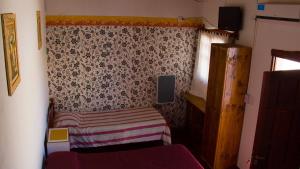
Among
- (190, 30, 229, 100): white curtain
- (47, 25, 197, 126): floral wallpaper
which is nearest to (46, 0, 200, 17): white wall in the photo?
(47, 25, 197, 126): floral wallpaper

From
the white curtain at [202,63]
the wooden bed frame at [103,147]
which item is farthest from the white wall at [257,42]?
the wooden bed frame at [103,147]

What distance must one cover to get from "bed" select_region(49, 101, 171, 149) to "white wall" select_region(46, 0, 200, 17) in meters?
1.63

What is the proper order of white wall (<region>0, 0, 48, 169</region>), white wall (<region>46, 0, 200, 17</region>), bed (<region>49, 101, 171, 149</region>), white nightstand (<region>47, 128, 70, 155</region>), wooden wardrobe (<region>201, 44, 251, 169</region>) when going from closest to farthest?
white wall (<region>0, 0, 48, 169</region>) < white nightstand (<region>47, 128, 70, 155</region>) < wooden wardrobe (<region>201, 44, 251, 169</region>) < bed (<region>49, 101, 171, 149</region>) < white wall (<region>46, 0, 200, 17</region>)

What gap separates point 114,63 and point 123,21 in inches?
28.3

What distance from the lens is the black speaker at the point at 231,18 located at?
3.86 metres

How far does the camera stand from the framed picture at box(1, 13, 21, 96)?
1.59 meters

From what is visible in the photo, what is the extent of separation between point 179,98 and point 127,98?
3.25ft

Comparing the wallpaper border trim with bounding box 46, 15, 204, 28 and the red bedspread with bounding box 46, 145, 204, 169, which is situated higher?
the wallpaper border trim with bounding box 46, 15, 204, 28

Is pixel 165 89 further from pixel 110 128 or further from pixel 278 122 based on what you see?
pixel 278 122

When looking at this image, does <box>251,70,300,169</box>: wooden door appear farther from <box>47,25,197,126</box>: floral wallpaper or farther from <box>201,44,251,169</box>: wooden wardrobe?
<box>47,25,197,126</box>: floral wallpaper

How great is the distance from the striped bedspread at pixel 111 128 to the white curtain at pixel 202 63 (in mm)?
909

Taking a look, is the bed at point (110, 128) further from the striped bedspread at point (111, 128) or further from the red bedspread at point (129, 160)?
the red bedspread at point (129, 160)

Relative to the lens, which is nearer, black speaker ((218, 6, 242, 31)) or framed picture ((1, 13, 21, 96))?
framed picture ((1, 13, 21, 96))

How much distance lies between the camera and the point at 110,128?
427cm
